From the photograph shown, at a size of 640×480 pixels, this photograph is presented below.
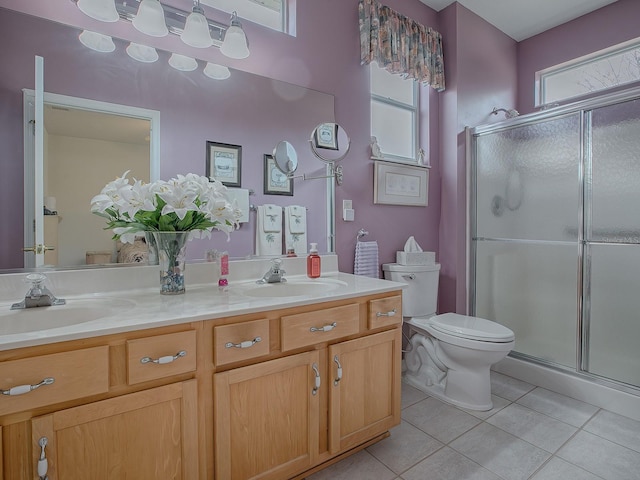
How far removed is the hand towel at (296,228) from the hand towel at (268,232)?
0.15 ft

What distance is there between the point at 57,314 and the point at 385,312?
1.29 metres

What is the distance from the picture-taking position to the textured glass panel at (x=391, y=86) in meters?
2.56

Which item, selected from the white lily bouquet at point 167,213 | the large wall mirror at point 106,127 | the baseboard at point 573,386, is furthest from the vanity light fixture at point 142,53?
the baseboard at point 573,386

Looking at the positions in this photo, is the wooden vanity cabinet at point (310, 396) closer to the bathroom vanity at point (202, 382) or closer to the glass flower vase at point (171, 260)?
the bathroom vanity at point (202, 382)

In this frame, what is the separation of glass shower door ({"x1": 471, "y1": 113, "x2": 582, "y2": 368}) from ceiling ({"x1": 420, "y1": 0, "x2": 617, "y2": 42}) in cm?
98

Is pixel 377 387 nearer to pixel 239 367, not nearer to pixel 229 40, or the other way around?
pixel 239 367

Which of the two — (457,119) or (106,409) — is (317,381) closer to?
(106,409)

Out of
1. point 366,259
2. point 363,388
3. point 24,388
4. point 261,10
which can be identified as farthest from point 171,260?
point 261,10

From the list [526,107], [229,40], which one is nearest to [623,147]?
[526,107]

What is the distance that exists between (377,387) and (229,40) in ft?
5.99

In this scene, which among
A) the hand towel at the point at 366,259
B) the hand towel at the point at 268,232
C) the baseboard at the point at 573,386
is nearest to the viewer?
the hand towel at the point at 268,232

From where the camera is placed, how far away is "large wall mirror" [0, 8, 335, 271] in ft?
4.30

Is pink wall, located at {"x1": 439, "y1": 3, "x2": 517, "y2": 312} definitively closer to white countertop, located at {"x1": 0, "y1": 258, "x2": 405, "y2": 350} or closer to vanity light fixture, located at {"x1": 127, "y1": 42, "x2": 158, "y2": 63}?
white countertop, located at {"x1": 0, "y1": 258, "x2": 405, "y2": 350}

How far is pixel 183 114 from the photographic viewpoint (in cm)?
165
